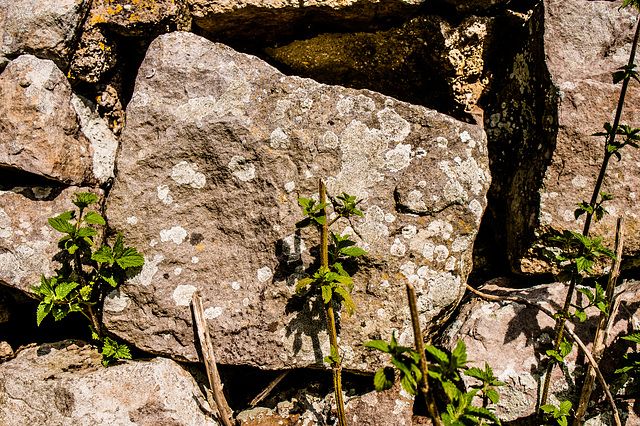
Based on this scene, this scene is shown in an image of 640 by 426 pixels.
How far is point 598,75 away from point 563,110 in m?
0.34

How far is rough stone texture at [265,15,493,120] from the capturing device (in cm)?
313

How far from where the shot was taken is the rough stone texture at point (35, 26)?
278cm

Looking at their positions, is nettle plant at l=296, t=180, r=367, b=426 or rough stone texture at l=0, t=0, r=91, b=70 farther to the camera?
rough stone texture at l=0, t=0, r=91, b=70

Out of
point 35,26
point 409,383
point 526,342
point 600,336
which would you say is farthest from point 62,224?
point 600,336

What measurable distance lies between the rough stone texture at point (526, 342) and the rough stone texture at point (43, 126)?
252cm

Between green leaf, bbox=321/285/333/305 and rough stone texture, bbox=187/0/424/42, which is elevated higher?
rough stone texture, bbox=187/0/424/42

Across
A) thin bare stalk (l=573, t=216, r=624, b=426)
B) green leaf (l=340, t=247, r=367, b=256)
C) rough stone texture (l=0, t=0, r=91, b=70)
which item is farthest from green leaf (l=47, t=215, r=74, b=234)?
thin bare stalk (l=573, t=216, r=624, b=426)

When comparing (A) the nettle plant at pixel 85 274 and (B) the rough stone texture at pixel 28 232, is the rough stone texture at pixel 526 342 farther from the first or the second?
(B) the rough stone texture at pixel 28 232

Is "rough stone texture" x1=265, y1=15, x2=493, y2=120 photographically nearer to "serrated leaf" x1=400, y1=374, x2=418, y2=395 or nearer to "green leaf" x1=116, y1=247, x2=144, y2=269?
"green leaf" x1=116, y1=247, x2=144, y2=269

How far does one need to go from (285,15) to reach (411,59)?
939 mm

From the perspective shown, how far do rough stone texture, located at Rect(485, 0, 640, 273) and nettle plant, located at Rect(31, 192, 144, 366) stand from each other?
235cm

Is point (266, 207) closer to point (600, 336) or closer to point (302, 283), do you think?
point (302, 283)

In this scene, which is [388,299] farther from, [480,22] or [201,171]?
[480,22]

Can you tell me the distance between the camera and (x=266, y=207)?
2.64 meters
